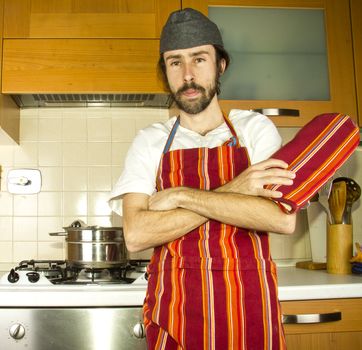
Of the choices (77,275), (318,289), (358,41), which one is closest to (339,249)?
(318,289)

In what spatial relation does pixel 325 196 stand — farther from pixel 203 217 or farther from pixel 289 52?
pixel 203 217

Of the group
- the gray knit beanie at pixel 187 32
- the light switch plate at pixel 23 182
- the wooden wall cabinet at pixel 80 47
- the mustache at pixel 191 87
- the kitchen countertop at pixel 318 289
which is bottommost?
the kitchen countertop at pixel 318 289

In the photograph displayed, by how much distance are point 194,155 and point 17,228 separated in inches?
43.3

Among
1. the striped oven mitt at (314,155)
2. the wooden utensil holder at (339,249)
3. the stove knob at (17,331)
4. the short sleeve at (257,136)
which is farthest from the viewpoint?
the wooden utensil holder at (339,249)

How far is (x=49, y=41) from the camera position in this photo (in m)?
1.86

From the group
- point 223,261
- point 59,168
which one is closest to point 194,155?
point 223,261

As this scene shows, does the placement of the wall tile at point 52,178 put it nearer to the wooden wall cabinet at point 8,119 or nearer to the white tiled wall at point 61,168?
the white tiled wall at point 61,168

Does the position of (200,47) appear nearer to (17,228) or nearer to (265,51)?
(265,51)

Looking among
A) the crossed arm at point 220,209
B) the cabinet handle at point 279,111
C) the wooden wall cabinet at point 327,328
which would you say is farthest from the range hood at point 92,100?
the wooden wall cabinet at point 327,328

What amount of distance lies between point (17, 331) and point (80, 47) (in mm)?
1041

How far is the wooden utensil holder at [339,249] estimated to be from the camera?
1.81 meters

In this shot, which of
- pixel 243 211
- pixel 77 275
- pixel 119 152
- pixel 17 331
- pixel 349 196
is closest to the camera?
pixel 243 211

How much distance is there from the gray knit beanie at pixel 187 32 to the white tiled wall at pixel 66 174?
2.67ft

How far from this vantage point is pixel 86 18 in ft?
6.17
